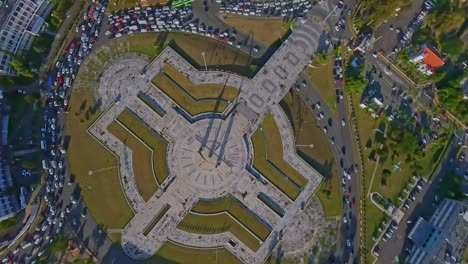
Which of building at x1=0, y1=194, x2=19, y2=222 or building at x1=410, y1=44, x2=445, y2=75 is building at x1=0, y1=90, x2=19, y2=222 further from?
building at x1=410, y1=44, x2=445, y2=75

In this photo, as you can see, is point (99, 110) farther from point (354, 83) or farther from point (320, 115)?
point (354, 83)

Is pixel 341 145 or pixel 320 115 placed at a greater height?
pixel 320 115

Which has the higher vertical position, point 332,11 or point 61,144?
point 332,11

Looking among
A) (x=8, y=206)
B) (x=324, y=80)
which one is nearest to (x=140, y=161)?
(x=8, y=206)

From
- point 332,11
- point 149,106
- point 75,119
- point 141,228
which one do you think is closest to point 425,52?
point 332,11

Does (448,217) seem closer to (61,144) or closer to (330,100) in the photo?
(330,100)

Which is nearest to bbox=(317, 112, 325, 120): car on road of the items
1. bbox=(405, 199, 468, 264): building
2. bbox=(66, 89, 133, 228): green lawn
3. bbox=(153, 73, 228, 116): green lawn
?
bbox=(153, 73, 228, 116): green lawn

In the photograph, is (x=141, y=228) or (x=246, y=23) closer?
(x=141, y=228)
